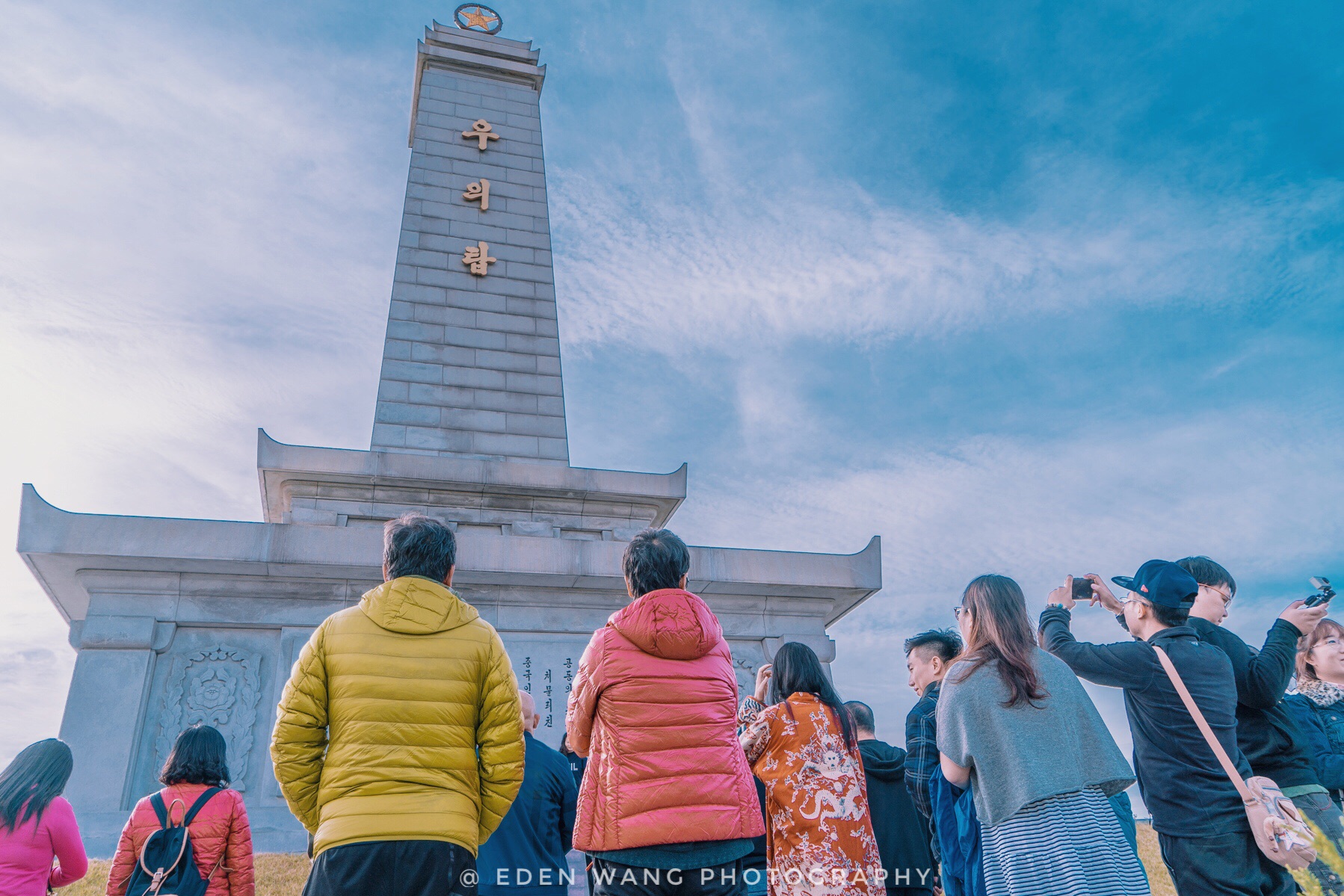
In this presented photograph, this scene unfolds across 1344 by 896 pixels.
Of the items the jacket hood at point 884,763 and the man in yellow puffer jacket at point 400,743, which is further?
the jacket hood at point 884,763

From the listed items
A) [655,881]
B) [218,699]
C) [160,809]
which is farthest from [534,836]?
[218,699]

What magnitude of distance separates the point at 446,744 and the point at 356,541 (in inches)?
181

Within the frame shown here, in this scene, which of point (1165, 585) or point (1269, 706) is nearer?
point (1165, 585)

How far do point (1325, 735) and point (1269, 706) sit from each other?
1.78 feet

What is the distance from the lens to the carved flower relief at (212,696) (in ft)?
20.0

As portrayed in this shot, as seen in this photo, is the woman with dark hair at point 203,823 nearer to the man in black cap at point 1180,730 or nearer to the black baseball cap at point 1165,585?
the man in black cap at point 1180,730

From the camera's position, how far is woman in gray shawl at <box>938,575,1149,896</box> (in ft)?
7.20

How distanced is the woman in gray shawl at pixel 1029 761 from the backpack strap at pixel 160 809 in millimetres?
2541

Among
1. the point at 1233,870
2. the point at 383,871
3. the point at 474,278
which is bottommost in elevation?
the point at 1233,870

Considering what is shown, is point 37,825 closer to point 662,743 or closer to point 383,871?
point 383,871

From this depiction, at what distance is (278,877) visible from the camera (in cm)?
475

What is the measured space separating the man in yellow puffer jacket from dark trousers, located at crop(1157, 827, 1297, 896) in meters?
1.87

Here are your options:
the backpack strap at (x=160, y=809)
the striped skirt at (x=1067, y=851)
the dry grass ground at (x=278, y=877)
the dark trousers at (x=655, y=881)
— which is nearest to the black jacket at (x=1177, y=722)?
the striped skirt at (x=1067, y=851)

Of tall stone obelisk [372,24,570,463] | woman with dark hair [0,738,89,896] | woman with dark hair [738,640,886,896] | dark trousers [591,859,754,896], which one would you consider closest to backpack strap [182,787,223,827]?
woman with dark hair [0,738,89,896]
